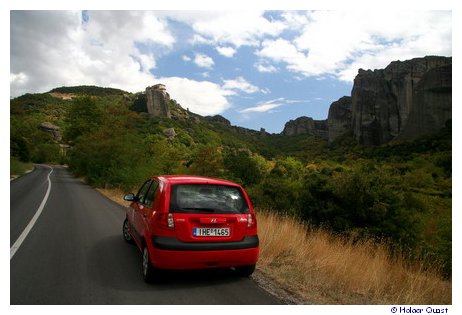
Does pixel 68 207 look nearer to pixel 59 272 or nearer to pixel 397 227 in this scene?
pixel 59 272

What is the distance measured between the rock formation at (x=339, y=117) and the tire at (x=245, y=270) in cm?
14932

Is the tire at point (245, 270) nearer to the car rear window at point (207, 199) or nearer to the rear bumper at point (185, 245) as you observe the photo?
the rear bumper at point (185, 245)

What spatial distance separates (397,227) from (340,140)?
407ft

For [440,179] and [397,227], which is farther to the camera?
[440,179]

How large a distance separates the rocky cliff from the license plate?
9994cm

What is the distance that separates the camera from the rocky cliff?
9238cm

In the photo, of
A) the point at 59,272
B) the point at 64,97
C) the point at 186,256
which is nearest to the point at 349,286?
the point at 186,256

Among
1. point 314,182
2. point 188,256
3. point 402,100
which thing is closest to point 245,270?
point 188,256

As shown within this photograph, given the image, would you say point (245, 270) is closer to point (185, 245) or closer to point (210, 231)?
point (210, 231)

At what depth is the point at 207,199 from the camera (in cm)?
529

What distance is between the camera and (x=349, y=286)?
17.3 ft

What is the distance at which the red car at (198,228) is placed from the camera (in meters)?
4.89

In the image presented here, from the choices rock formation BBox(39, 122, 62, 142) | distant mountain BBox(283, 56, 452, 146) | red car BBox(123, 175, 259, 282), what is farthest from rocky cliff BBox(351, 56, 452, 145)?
red car BBox(123, 175, 259, 282)

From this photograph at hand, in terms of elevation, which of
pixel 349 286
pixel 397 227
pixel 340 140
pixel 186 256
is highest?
pixel 340 140
